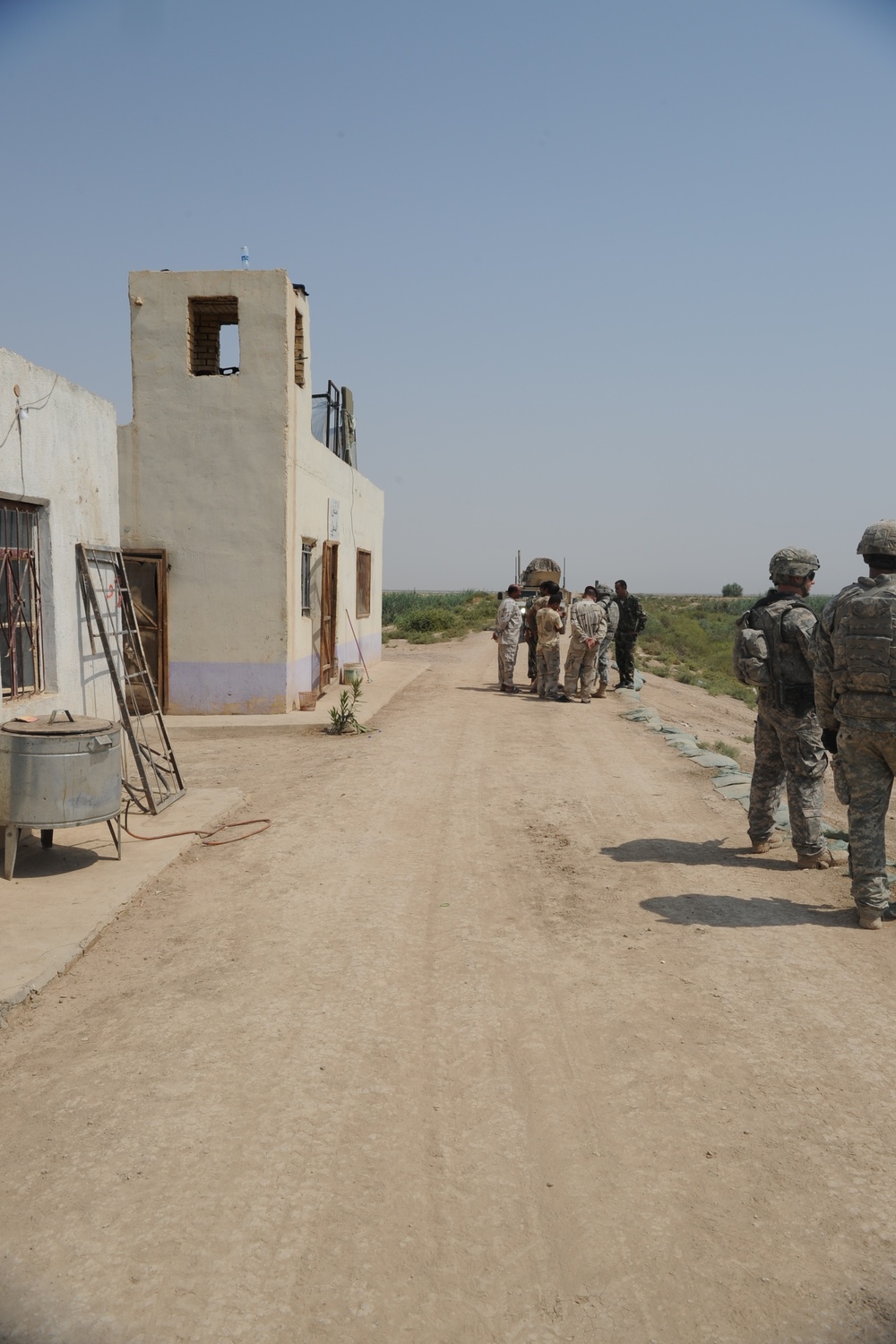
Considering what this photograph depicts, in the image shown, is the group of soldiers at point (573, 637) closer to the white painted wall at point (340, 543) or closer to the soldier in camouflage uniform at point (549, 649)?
the soldier in camouflage uniform at point (549, 649)

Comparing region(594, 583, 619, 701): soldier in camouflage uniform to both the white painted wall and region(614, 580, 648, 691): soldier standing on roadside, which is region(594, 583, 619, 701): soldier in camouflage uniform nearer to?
region(614, 580, 648, 691): soldier standing on roadside

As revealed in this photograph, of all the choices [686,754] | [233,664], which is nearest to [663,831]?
[686,754]

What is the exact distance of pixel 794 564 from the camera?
20.8 ft

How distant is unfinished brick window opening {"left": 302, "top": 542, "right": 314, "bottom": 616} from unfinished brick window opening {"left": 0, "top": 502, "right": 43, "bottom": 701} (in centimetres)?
679

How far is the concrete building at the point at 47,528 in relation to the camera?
6.22 m

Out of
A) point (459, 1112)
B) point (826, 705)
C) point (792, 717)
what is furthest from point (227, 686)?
point (459, 1112)

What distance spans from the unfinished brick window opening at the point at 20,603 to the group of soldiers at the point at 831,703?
489 cm

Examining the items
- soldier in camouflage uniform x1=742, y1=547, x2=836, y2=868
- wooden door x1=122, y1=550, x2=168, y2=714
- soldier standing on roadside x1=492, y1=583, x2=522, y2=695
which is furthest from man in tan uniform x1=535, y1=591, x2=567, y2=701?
soldier in camouflage uniform x1=742, y1=547, x2=836, y2=868

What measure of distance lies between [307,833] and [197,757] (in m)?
3.54

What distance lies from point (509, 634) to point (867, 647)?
10712 millimetres

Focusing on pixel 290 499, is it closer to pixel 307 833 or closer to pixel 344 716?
pixel 344 716

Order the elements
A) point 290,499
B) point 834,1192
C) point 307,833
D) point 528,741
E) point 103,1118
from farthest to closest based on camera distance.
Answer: point 290,499 → point 528,741 → point 307,833 → point 103,1118 → point 834,1192

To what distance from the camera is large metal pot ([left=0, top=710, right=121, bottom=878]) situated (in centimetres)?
556

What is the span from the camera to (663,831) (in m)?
7.21
